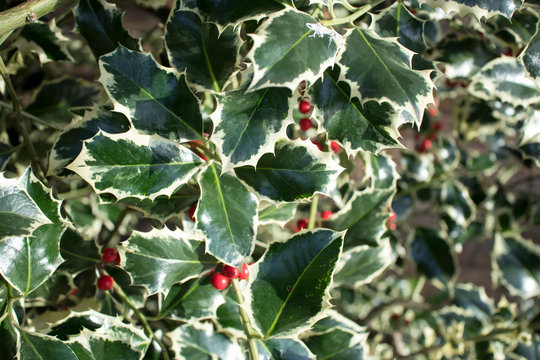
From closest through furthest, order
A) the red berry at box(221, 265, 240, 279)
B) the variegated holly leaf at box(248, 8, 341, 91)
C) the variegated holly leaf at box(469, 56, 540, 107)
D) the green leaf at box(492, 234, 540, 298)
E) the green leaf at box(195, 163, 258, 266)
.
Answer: the variegated holly leaf at box(248, 8, 341, 91) < the green leaf at box(195, 163, 258, 266) < the red berry at box(221, 265, 240, 279) < the variegated holly leaf at box(469, 56, 540, 107) < the green leaf at box(492, 234, 540, 298)

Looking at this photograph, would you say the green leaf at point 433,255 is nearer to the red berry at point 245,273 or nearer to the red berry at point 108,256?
the red berry at point 245,273

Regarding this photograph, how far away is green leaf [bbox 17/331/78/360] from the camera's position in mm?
698

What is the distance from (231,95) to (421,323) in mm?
1621

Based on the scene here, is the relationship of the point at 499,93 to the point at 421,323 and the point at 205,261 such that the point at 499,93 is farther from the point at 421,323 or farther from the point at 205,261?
the point at 421,323

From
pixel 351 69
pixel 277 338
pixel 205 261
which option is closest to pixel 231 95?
pixel 351 69

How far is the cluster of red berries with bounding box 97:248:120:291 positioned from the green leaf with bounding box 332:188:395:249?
46 centimetres

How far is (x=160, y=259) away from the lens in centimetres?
78

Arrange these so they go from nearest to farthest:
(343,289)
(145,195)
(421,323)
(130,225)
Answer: (145,195)
(130,225)
(343,289)
(421,323)

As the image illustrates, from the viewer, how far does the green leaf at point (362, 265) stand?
113cm

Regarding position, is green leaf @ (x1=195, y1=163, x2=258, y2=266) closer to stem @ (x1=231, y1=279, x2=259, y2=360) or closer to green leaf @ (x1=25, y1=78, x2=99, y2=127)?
stem @ (x1=231, y1=279, x2=259, y2=360)

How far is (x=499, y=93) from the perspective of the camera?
3.69 feet

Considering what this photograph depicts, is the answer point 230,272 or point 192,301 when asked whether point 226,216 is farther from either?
point 192,301

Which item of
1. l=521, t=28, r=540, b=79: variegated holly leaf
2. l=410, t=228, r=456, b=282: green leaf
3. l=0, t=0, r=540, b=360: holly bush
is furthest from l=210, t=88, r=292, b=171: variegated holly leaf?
l=410, t=228, r=456, b=282: green leaf

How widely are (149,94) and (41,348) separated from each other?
41 cm
